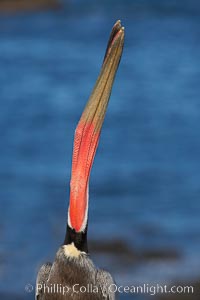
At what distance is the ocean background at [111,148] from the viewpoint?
11102 millimetres

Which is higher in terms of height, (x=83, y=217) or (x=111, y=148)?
(x=111, y=148)

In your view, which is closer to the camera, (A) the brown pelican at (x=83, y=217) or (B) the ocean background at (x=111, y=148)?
(A) the brown pelican at (x=83, y=217)

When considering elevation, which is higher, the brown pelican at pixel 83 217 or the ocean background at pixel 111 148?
the ocean background at pixel 111 148

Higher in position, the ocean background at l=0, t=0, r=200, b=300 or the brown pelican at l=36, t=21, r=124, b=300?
the ocean background at l=0, t=0, r=200, b=300

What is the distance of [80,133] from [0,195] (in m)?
8.29

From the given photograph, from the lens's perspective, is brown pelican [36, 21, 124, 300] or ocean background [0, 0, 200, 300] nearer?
brown pelican [36, 21, 124, 300]

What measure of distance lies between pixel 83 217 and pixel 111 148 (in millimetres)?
9997

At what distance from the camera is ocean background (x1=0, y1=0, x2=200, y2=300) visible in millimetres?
11102

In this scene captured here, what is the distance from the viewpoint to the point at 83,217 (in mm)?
4715

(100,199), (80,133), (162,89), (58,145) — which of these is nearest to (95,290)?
(80,133)

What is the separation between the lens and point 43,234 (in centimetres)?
1147

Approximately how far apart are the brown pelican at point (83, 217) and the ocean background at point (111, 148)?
4599 millimetres

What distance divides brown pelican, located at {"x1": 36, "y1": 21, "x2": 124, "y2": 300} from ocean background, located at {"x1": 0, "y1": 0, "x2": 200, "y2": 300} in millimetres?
4599

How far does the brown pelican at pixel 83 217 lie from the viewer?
4.66 metres
